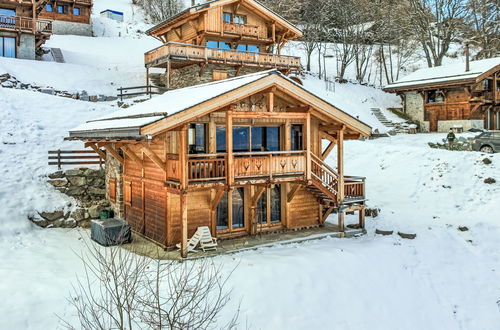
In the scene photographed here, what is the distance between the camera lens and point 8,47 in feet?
115

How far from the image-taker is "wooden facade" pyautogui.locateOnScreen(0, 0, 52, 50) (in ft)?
113

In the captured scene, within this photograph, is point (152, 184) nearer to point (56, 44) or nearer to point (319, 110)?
point (319, 110)

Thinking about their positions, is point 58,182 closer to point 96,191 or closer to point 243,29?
point 96,191

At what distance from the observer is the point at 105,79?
35.0 m

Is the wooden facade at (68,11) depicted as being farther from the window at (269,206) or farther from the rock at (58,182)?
the window at (269,206)

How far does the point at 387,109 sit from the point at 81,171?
99.8 ft

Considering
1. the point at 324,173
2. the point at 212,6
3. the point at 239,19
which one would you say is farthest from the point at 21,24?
the point at 324,173

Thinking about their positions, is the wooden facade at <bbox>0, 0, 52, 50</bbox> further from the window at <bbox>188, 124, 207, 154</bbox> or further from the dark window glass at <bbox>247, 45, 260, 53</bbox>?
the window at <bbox>188, 124, 207, 154</bbox>

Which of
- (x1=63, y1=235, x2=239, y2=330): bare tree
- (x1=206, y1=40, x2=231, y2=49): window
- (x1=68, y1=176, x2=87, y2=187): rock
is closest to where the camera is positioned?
(x1=63, y1=235, x2=239, y2=330): bare tree

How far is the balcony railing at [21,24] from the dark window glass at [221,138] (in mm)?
29061

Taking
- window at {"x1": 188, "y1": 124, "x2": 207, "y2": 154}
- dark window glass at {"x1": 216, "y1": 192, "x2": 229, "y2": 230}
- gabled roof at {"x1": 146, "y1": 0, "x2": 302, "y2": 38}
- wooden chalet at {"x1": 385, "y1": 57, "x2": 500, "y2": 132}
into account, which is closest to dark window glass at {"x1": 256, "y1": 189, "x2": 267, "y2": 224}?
Answer: dark window glass at {"x1": 216, "y1": 192, "x2": 229, "y2": 230}

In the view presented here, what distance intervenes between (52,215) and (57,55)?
91.0 feet

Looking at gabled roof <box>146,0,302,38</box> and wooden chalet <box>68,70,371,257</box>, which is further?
gabled roof <box>146,0,302,38</box>

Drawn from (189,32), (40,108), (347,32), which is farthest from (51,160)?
(347,32)
